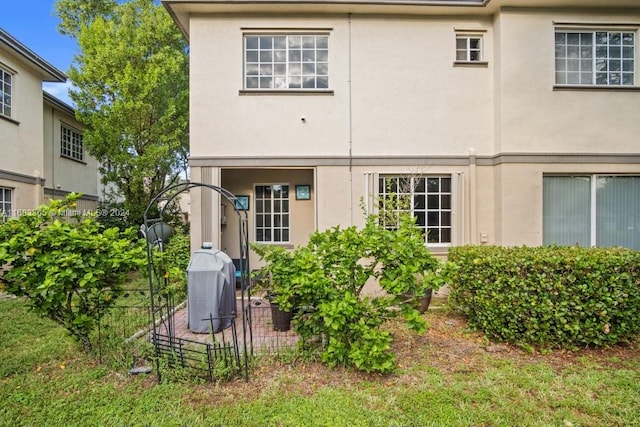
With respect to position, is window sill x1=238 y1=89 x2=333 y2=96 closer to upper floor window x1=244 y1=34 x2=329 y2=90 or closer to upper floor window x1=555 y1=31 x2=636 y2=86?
upper floor window x1=244 y1=34 x2=329 y2=90

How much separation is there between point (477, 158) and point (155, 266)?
6.66 metres

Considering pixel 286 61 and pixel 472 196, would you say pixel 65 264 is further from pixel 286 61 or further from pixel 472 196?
pixel 472 196

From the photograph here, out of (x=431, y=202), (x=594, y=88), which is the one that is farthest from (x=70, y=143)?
(x=594, y=88)

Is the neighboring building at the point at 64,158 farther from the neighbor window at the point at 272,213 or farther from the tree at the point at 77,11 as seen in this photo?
the neighbor window at the point at 272,213

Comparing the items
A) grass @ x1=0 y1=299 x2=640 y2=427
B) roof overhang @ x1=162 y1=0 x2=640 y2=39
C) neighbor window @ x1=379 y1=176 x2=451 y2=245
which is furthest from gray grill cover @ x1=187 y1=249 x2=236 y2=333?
roof overhang @ x1=162 y1=0 x2=640 y2=39

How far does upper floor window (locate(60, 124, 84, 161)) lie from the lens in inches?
497

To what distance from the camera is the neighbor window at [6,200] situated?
9336 mm

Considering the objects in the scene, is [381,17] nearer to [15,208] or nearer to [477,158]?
[477,158]

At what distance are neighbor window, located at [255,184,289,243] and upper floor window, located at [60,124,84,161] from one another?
29.6ft

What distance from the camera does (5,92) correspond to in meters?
9.48

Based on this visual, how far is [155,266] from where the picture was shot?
4.35m

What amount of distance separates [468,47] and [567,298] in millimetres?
5825

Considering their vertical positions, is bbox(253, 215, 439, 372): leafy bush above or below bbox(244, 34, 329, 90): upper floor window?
below

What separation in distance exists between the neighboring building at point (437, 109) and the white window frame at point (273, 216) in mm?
1576
